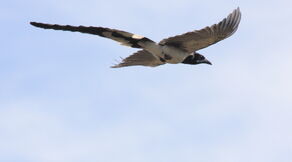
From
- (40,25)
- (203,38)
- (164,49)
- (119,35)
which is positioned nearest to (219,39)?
(203,38)

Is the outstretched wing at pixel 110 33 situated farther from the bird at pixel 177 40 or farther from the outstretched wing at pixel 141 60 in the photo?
the outstretched wing at pixel 141 60

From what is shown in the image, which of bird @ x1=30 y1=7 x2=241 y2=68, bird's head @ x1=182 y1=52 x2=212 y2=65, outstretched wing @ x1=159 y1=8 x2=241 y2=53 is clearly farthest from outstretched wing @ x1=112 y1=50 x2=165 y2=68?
outstretched wing @ x1=159 y1=8 x2=241 y2=53

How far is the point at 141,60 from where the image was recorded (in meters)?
17.8

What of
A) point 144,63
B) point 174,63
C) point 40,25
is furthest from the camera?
point 144,63

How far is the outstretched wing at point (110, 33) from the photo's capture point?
14.2 metres

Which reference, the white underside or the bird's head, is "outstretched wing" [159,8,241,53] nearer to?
the white underside

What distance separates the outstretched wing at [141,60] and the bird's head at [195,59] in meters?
1.08

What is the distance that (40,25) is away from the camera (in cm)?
1416

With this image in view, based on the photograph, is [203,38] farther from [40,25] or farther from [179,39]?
[40,25]

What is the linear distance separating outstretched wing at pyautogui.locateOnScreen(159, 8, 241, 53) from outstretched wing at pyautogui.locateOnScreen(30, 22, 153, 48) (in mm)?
891

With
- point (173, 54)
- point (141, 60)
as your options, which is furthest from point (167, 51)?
point (141, 60)

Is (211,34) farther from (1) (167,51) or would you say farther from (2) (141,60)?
(2) (141,60)

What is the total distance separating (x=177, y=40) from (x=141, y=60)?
2.76m

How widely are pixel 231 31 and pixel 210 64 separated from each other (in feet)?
6.48
